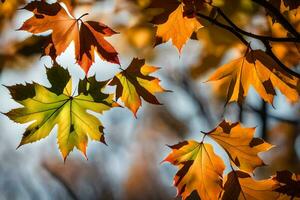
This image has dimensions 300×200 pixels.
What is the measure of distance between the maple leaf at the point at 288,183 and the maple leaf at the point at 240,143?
59 mm

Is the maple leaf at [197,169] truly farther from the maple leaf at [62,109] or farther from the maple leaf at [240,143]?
the maple leaf at [62,109]

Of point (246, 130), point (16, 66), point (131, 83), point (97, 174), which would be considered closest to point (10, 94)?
point (131, 83)

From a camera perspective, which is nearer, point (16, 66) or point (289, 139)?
point (16, 66)

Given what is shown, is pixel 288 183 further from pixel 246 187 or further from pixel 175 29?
pixel 175 29

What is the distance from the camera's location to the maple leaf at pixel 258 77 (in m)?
1.05

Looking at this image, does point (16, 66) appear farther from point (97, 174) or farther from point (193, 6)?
point (97, 174)

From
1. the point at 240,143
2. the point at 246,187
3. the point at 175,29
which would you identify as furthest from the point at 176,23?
the point at 246,187

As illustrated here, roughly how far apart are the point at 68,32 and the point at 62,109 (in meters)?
0.21

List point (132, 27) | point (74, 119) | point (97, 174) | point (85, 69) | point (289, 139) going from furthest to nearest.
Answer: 1. point (97, 174)
2. point (289, 139)
3. point (132, 27)
4. point (74, 119)
5. point (85, 69)

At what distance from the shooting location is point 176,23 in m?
0.99

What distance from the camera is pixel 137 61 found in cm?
101

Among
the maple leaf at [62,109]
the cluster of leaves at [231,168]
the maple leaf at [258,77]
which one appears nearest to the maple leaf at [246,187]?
the cluster of leaves at [231,168]

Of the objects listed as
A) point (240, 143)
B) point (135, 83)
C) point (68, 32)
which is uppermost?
point (68, 32)

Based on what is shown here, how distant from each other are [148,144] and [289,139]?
389 centimetres
